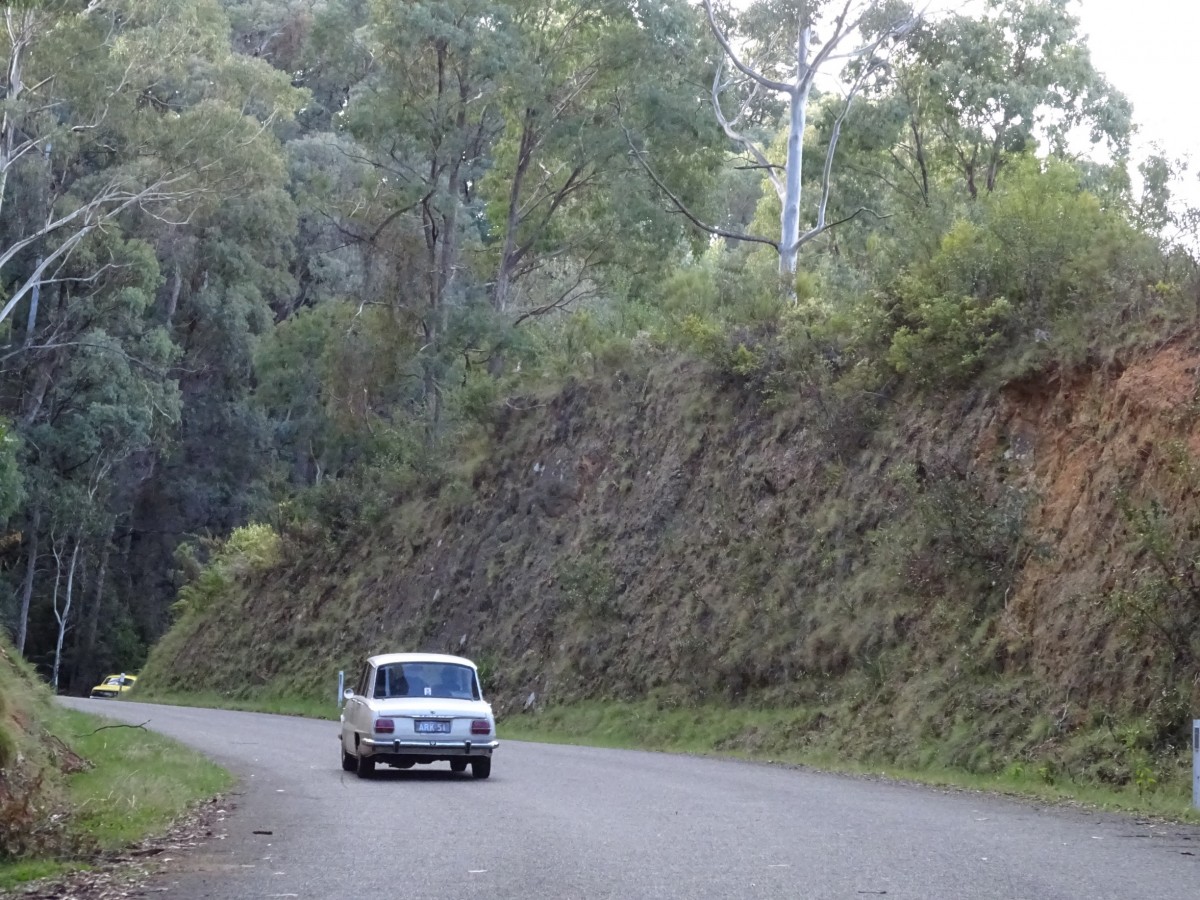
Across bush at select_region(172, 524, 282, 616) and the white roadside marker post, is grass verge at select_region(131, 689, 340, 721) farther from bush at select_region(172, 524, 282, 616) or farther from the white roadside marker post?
the white roadside marker post

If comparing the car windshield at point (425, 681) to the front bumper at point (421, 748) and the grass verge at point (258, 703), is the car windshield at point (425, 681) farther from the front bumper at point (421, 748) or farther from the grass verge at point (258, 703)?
the grass verge at point (258, 703)

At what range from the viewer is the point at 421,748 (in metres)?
18.7

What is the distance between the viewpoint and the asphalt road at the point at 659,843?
31.7 ft

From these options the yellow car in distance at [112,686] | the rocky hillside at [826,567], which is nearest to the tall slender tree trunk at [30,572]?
the yellow car in distance at [112,686]

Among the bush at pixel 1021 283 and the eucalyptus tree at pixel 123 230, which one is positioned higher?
the eucalyptus tree at pixel 123 230

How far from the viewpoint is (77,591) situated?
225ft

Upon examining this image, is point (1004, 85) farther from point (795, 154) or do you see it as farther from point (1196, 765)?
point (1196, 765)

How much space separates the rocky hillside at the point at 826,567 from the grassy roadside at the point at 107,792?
383 inches

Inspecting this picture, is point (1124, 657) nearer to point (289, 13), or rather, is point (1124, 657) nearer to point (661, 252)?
point (661, 252)

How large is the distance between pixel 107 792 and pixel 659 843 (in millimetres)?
5791

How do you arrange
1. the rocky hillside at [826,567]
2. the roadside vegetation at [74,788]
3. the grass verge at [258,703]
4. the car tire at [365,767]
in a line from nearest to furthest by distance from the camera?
1. the roadside vegetation at [74,788]
2. the car tire at [365,767]
3. the rocky hillside at [826,567]
4. the grass verge at [258,703]

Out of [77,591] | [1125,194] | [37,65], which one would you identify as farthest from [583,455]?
[77,591]

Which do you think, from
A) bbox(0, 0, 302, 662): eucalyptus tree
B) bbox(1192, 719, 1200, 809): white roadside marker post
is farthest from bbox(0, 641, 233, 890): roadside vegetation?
bbox(0, 0, 302, 662): eucalyptus tree

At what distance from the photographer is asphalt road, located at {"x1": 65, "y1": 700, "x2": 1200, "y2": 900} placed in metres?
9.67
